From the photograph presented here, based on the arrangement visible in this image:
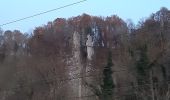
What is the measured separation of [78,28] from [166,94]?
26031 millimetres

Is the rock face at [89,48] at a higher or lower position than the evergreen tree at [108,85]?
higher

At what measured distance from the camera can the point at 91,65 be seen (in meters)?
51.6

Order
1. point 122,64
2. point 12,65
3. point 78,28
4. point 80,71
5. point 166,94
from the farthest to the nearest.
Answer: point 78,28 → point 80,71 → point 122,64 → point 166,94 → point 12,65

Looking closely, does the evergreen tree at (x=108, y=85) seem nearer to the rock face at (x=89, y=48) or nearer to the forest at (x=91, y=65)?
the forest at (x=91, y=65)

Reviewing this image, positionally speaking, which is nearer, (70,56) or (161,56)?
(161,56)

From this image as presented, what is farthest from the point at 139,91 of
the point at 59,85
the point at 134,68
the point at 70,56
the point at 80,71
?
the point at 70,56

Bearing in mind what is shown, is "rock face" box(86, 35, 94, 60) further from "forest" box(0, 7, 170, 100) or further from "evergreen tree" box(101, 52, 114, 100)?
"evergreen tree" box(101, 52, 114, 100)

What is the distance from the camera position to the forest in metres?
36.2

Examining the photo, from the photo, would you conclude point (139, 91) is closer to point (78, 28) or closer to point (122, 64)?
point (122, 64)

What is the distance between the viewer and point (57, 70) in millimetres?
47031

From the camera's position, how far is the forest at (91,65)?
36.2 meters

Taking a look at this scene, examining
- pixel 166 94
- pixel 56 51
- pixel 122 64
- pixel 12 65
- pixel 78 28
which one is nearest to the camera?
pixel 12 65

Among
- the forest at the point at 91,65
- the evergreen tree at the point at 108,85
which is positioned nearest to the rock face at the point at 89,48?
the forest at the point at 91,65

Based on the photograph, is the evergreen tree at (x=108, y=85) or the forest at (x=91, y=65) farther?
the evergreen tree at (x=108, y=85)
